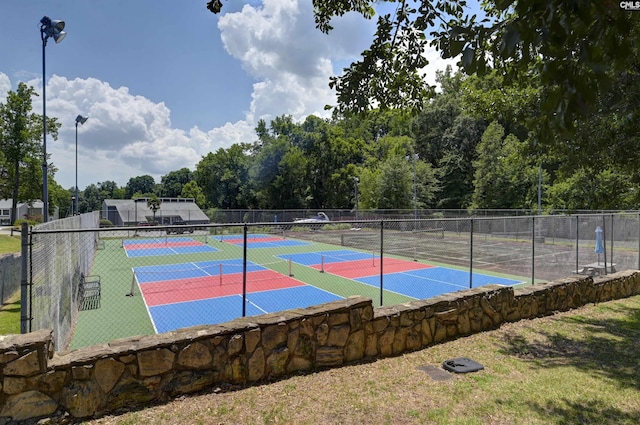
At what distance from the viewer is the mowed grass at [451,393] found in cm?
404

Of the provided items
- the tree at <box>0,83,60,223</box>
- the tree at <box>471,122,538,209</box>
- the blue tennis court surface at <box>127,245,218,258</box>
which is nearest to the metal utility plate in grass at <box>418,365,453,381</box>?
the blue tennis court surface at <box>127,245,218,258</box>

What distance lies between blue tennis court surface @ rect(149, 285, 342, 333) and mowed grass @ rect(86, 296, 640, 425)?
6985mm

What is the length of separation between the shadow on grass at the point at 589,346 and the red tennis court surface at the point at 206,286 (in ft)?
35.4

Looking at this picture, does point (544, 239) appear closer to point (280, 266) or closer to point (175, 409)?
point (280, 266)

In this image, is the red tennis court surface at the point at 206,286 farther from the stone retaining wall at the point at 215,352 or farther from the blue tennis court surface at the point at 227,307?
the stone retaining wall at the point at 215,352

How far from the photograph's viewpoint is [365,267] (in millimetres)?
20797

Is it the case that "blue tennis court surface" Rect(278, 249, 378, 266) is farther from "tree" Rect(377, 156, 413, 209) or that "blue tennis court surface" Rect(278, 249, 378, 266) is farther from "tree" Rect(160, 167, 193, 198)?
"tree" Rect(160, 167, 193, 198)

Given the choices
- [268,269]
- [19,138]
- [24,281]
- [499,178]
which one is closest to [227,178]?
[19,138]

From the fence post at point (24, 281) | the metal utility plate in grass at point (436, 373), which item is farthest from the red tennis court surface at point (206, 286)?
the metal utility plate in grass at point (436, 373)

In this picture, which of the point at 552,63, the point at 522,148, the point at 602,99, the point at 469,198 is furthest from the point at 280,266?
the point at 469,198

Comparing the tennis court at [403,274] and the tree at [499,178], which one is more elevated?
the tree at [499,178]

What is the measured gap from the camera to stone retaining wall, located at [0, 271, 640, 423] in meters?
3.80

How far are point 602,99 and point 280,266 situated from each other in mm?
16415

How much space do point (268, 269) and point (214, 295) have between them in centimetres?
547
